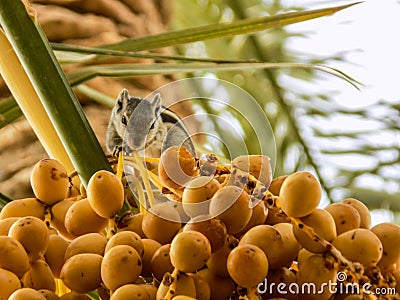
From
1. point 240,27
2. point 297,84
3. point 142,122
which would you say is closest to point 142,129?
point 142,122

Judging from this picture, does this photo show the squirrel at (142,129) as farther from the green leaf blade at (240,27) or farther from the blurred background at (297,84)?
the blurred background at (297,84)

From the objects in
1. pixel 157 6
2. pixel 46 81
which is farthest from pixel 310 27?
pixel 46 81

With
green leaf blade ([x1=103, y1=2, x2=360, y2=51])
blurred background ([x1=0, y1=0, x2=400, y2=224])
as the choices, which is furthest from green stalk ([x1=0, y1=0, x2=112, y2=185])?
blurred background ([x1=0, y1=0, x2=400, y2=224])

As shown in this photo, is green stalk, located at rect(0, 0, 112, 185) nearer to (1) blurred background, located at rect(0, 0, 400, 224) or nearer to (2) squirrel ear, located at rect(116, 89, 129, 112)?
(2) squirrel ear, located at rect(116, 89, 129, 112)

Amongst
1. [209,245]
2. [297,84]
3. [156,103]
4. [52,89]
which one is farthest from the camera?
[297,84]

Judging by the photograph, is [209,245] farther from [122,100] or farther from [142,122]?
[122,100]

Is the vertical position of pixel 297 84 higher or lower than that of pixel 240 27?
lower

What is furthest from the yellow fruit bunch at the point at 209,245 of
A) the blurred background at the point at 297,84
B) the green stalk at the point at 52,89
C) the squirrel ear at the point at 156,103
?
the blurred background at the point at 297,84
